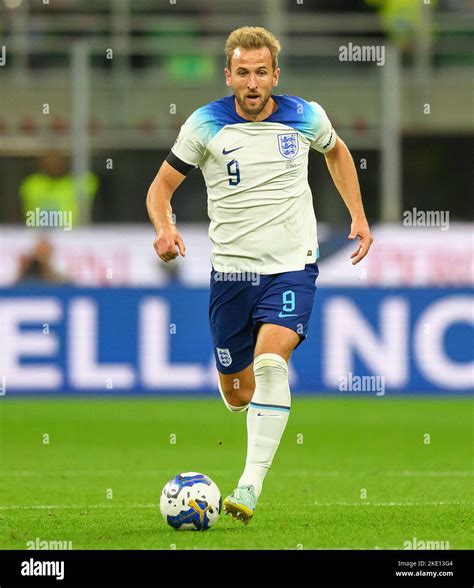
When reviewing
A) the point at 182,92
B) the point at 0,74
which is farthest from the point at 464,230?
the point at 0,74

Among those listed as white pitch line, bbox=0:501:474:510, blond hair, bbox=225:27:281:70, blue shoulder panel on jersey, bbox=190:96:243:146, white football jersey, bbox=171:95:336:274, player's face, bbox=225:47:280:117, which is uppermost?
blond hair, bbox=225:27:281:70

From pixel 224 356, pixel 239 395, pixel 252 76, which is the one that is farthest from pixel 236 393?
pixel 252 76

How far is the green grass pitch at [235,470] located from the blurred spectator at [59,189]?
285 centimetres

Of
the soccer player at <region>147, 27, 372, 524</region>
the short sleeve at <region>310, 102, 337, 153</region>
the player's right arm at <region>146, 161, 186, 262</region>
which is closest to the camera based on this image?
the player's right arm at <region>146, 161, 186, 262</region>

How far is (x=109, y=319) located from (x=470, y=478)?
6272mm

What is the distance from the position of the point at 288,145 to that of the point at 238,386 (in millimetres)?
1496

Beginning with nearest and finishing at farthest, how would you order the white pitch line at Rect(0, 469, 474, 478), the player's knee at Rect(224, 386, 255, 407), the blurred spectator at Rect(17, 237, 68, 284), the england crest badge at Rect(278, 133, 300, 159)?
the england crest badge at Rect(278, 133, 300, 159) → the player's knee at Rect(224, 386, 255, 407) → the white pitch line at Rect(0, 469, 474, 478) → the blurred spectator at Rect(17, 237, 68, 284)

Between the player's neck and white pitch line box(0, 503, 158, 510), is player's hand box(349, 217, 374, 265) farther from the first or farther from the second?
white pitch line box(0, 503, 158, 510)

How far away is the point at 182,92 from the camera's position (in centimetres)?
1864

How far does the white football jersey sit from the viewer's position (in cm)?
756

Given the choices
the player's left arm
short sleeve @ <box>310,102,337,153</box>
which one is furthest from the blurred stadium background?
short sleeve @ <box>310,102,337,153</box>

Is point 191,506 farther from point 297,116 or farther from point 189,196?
point 189,196

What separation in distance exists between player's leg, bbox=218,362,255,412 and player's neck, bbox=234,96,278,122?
144cm
